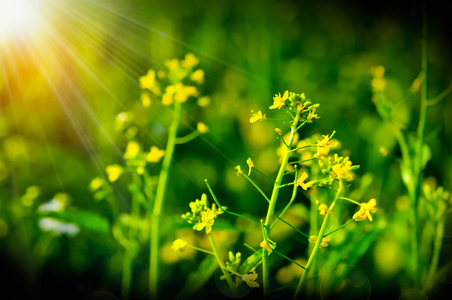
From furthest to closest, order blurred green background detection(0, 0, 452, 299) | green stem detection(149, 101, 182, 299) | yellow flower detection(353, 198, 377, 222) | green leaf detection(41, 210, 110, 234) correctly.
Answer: blurred green background detection(0, 0, 452, 299), green leaf detection(41, 210, 110, 234), green stem detection(149, 101, 182, 299), yellow flower detection(353, 198, 377, 222)

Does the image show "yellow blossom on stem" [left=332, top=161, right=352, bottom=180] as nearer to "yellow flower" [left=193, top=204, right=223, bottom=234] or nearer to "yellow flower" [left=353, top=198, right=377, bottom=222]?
"yellow flower" [left=353, top=198, right=377, bottom=222]

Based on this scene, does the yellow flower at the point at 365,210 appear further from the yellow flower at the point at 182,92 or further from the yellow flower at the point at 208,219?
the yellow flower at the point at 182,92

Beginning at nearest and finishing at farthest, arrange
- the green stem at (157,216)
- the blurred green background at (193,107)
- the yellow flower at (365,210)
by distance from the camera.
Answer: the yellow flower at (365,210) < the green stem at (157,216) < the blurred green background at (193,107)

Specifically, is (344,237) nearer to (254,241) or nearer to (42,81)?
(254,241)

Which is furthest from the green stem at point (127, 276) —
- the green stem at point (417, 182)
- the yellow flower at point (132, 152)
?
the green stem at point (417, 182)

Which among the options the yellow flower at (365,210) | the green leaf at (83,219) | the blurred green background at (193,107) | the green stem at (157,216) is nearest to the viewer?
→ the yellow flower at (365,210)

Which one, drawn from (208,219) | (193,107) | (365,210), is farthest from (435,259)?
(193,107)

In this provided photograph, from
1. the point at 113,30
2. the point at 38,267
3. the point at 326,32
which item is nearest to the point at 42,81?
the point at 113,30

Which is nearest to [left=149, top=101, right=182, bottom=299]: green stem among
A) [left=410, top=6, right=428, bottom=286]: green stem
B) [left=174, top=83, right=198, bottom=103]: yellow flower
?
[left=174, top=83, right=198, bottom=103]: yellow flower

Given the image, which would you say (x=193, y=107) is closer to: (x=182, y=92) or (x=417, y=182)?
(x=182, y=92)
